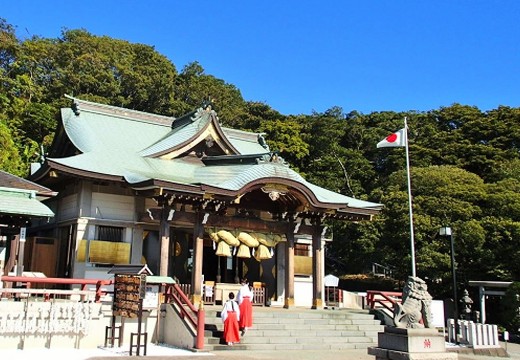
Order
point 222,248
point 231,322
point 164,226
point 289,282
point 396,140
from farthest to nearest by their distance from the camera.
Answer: point 396,140
point 289,282
point 222,248
point 164,226
point 231,322

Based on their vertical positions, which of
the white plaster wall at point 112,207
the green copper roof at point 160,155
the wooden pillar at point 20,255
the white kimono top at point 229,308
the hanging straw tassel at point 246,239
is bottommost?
the white kimono top at point 229,308

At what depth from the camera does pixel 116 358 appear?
463 inches

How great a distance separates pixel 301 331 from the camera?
15977 mm

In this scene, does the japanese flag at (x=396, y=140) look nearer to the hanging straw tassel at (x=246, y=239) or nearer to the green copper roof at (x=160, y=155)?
the green copper roof at (x=160, y=155)

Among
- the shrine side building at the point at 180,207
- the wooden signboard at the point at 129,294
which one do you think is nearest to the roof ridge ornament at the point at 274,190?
the shrine side building at the point at 180,207

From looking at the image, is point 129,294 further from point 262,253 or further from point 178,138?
point 178,138


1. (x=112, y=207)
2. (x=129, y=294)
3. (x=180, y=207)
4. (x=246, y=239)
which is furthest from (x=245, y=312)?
(x=112, y=207)

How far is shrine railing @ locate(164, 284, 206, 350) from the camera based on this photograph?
1367 centimetres

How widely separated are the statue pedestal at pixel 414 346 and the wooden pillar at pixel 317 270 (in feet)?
33.4

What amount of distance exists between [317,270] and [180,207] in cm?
620

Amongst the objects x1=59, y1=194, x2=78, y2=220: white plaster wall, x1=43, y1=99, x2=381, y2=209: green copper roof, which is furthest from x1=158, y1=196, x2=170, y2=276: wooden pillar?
x1=59, y1=194, x2=78, y2=220: white plaster wall

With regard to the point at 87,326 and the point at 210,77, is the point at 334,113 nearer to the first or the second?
the point at 210,77

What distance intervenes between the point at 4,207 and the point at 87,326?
13.0ft

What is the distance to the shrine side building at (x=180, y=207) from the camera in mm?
17578
